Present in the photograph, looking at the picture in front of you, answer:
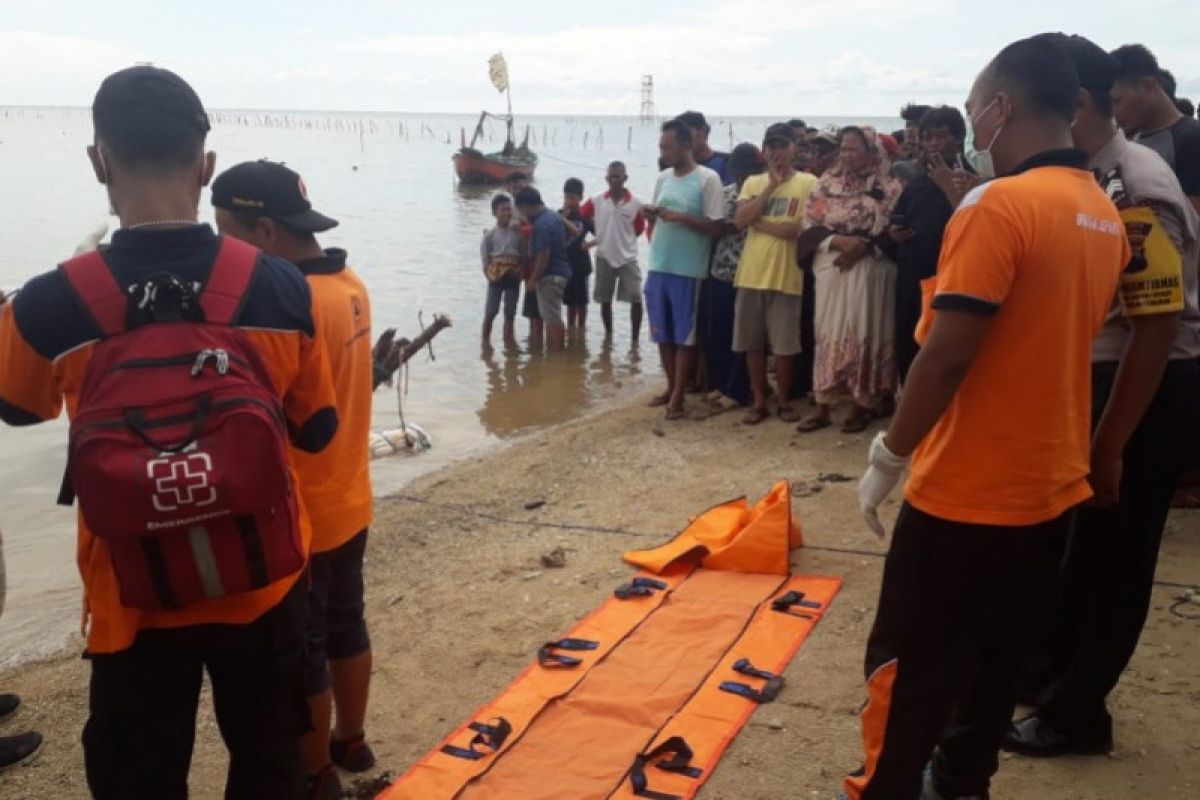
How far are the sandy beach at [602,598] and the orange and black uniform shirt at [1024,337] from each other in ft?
3.76

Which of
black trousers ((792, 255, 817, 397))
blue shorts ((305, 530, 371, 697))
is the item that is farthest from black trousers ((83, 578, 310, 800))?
black trousers ((792, 255, 817, 397))

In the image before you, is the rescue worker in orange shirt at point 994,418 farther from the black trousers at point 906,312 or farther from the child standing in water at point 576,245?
the child standing in water at point 576,245

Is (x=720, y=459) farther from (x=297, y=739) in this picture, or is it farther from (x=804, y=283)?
(x=297, y=739)

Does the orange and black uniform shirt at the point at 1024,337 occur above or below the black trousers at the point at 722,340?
above

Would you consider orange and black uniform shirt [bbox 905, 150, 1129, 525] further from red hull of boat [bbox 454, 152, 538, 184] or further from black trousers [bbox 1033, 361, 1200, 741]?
red hull of boat [bbox 454, 152, 538, 184]

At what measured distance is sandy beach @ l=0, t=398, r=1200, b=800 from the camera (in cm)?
314

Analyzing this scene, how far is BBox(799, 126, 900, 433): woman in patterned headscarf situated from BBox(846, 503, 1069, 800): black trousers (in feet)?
13.1

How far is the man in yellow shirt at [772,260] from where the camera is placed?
21.7 feet

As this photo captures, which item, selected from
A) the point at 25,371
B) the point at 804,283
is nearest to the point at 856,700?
the point at 25,371

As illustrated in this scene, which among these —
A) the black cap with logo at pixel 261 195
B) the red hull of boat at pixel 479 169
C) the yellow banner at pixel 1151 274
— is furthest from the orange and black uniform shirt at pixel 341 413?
the red hull of boat at pixel 479 169

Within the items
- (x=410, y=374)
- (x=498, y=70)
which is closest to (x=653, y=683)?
(x=410, y=374)

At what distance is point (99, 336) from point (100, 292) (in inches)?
3.1

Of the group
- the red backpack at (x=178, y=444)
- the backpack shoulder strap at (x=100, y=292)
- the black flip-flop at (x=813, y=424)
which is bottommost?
the black flip-flop at (x=813, y=424)

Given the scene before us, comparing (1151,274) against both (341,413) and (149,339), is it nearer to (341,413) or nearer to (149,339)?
(341,413)
